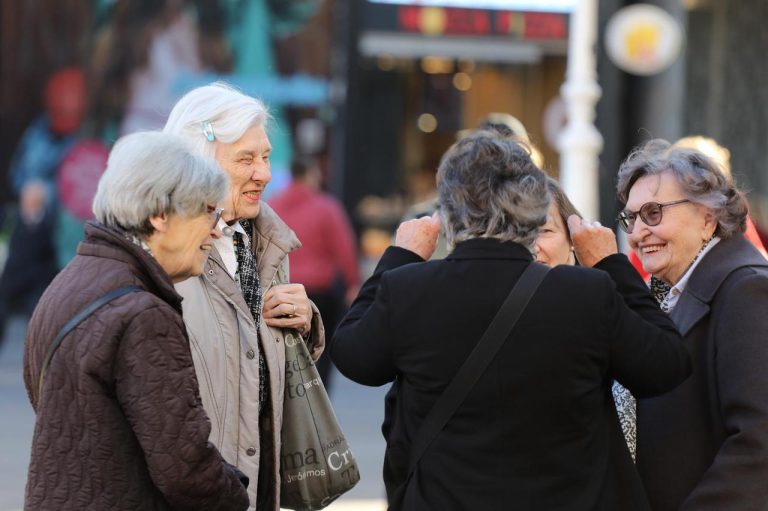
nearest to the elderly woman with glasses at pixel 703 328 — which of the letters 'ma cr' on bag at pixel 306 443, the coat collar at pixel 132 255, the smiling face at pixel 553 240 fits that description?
the smiling face at pixel 553 240

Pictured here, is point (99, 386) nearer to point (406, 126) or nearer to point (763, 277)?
point (763, 277)

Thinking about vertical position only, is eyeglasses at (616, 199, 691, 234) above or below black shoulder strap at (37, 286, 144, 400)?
above

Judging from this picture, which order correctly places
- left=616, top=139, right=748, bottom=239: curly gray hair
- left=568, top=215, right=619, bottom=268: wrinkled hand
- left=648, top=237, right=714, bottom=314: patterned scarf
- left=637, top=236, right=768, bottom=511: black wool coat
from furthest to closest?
left=648, top=237, right=714, bottom=314: patterned scarf, left=616, top=139, right=748, bottom=239: curly gray hair, left=568, top=215, right=619, bottom=268: wrinkled hand, left=637, top=236, right=768, bottom=511: black wool coat

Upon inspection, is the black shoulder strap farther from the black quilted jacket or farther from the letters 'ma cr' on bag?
the letters 'ma cr' on bag

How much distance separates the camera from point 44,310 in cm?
277

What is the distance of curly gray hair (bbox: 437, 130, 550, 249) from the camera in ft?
9.44

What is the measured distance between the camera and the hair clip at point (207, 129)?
3477 millimetres

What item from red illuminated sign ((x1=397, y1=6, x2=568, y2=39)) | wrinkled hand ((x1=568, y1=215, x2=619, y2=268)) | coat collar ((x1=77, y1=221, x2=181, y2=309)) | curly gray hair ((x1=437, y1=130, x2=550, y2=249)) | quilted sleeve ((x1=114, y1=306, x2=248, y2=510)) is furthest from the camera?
red illuminated sign ((x1=397, y1=6, x2=568, y2=39))

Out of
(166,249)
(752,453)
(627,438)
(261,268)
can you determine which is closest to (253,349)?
(261,268)

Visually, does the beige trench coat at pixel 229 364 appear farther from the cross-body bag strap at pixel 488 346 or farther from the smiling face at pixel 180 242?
the cross-body bag strap at pixel 488 346

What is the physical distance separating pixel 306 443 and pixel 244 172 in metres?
0.82

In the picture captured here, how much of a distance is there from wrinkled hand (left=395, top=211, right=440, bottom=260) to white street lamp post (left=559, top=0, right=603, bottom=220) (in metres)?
6.16

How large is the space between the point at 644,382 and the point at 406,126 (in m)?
11.6

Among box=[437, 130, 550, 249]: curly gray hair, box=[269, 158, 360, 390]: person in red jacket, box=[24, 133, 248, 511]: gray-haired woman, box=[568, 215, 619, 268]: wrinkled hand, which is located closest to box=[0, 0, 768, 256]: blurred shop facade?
box=[269, 158, 360, 390]: person in red jacket
